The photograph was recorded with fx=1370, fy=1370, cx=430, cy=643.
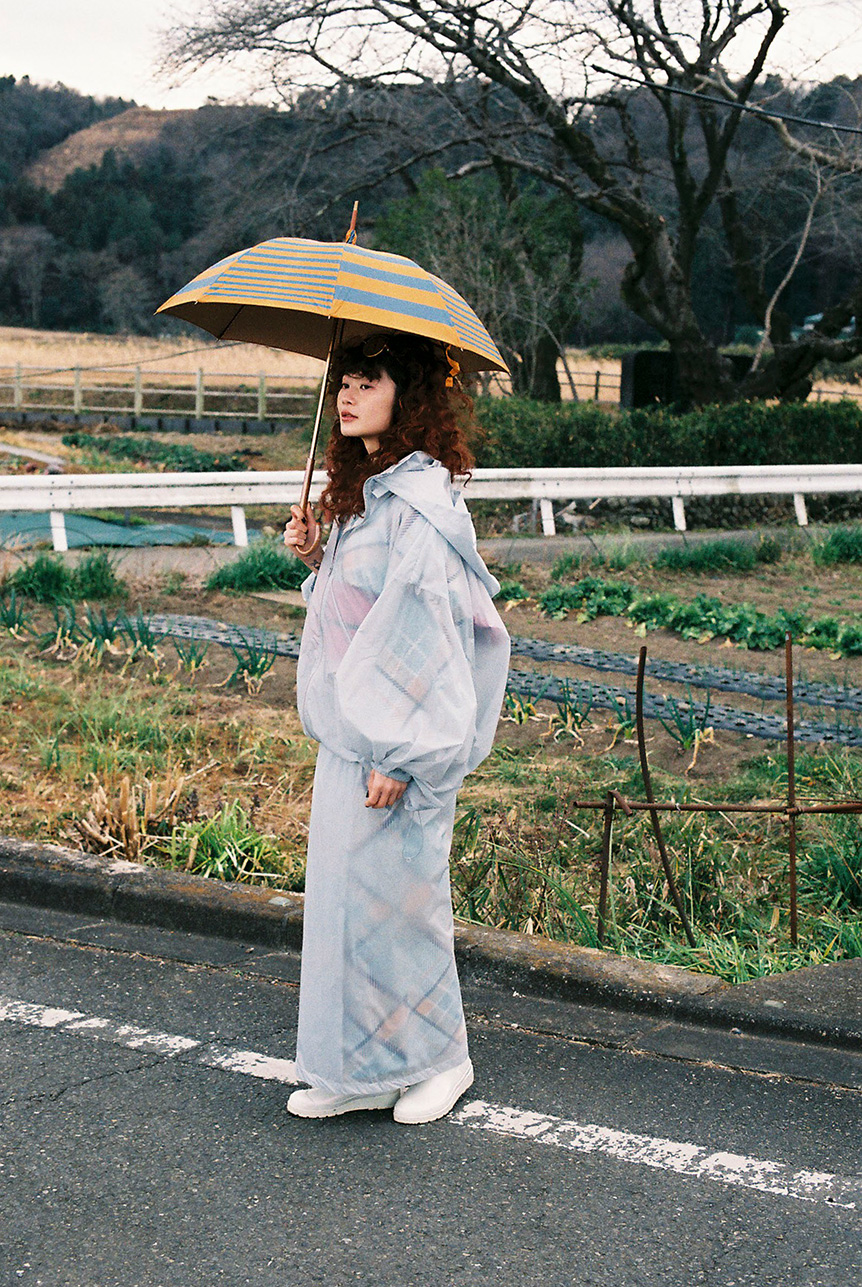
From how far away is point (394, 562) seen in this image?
2994 mm

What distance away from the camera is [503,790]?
5.47 m

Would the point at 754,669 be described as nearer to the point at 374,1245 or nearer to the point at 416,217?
the point at 374,1245

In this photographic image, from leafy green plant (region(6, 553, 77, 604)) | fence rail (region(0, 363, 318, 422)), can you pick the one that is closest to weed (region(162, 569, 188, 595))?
leafy green plant (region(6, 553, 77, 604))

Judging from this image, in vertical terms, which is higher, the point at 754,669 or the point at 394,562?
the point at 394,562

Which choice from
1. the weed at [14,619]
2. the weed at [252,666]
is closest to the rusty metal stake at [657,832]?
the weed at [252,666]

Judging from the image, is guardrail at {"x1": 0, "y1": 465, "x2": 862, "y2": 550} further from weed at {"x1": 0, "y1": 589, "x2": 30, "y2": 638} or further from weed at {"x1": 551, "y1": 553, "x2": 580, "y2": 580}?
weed at {"x1": 0, "y1": 589, "x2": 30, "y2": 638}

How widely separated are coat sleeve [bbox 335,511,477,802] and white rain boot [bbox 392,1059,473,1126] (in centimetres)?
70

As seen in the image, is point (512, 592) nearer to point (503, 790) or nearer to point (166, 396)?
point (503, 790)

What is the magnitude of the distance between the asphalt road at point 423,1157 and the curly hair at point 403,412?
1.43 m

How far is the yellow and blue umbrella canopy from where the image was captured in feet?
9.68

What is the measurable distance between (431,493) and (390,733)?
0.55 metres

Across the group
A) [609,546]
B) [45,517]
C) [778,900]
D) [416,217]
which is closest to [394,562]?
[778,900]

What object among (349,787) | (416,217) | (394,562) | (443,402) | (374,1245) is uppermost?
(416,217)

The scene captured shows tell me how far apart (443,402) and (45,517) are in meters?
12.0
